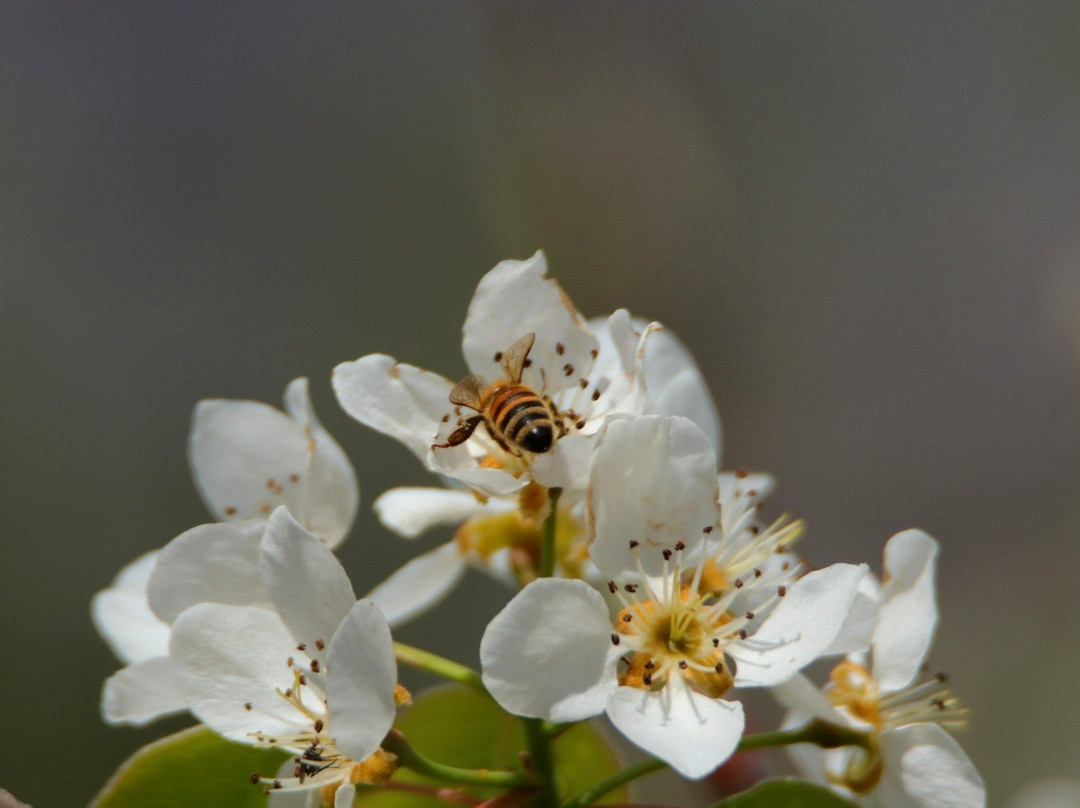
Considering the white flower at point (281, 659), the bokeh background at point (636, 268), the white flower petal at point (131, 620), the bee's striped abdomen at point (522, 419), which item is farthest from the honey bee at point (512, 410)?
the bokeh background at point (636, 268)

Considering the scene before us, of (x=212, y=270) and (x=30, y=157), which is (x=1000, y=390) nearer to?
(x=212, y=270)

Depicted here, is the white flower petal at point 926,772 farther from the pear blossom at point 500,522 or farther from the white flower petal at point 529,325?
the white flower petal at point 529,325

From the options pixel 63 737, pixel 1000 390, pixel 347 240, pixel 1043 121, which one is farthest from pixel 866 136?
pixel 63 737

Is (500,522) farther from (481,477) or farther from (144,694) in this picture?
(144,694)

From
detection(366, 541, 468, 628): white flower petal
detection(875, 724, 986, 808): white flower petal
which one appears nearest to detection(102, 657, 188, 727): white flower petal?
detection(366, 541, 468, 628): white flower petal

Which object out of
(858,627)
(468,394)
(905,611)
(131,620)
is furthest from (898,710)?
(131,620)

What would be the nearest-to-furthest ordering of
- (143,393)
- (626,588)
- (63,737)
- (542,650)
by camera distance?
(542,650) < (626,588) < (63,737) < (143,393)

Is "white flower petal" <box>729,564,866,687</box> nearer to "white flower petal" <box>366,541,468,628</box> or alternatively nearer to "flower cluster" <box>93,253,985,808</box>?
"flower cluster" <box>93,253,985,808</box>
